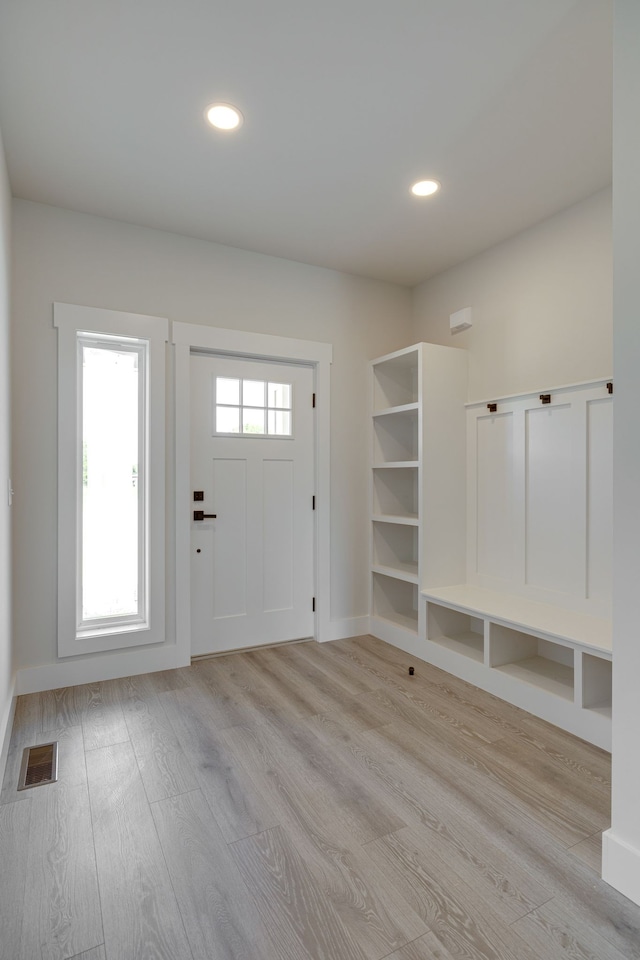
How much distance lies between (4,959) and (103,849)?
0.39 m

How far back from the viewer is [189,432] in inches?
128

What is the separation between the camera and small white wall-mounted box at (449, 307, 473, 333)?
11.7ft

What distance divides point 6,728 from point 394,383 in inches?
130

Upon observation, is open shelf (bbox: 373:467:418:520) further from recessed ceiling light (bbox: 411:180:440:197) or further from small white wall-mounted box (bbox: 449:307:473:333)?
recessed ceiling light (bbox: 411:180:440:197)

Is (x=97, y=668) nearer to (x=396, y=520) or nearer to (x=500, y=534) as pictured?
(x=396, y=520)

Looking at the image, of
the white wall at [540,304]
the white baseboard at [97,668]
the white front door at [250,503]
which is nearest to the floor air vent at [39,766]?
the white baseboard at [97,668]

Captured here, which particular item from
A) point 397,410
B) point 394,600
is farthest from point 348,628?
point 397,410

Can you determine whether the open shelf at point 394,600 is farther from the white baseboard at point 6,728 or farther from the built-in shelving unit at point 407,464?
the white baseboard at point 6,728

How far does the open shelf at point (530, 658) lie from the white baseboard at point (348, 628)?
125cm

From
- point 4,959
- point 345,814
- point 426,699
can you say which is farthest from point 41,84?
point 426,699

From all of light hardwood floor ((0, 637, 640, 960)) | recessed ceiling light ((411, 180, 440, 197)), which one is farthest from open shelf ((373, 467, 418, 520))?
recessed ceiling light ((411, 180, 440, 197))

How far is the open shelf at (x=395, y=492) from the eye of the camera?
156 inches

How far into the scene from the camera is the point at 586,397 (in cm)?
274

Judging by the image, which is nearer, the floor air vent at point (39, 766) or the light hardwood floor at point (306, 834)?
the light hardwood floor at point (306, 834)
